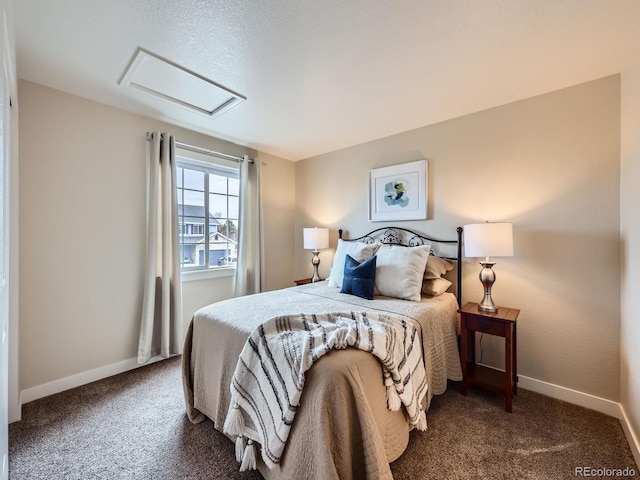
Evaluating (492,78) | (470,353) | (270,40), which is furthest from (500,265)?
(270,40)

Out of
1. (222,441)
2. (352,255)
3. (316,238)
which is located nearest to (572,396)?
(352,255)

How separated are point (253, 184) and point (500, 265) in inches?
112

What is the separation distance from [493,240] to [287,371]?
172 cm

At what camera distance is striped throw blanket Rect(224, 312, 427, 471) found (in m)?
1.18

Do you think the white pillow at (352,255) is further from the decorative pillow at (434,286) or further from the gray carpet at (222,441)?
the gray carpet at (222,441)

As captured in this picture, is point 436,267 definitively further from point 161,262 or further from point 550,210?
point 161,262

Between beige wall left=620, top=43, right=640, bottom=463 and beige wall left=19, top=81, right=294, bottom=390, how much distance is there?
366 centimetres

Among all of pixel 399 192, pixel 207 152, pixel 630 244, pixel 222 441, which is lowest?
pixel 222 441

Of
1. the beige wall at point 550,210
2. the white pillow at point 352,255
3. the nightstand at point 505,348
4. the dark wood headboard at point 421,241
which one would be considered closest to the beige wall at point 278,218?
the dark wood headboard at point 421,241

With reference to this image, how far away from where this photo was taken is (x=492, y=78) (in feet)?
6.43

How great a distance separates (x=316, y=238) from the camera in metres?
3.39

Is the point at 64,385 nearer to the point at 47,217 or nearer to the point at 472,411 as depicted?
the point at 47,217

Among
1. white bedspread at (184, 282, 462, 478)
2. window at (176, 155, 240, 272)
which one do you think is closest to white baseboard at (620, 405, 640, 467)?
white bedspread at (184, 282, 462, 478)

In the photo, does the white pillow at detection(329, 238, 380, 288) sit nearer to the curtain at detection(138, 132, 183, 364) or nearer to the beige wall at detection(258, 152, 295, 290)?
the beige wall at detection(258, 152, 295, 290)
